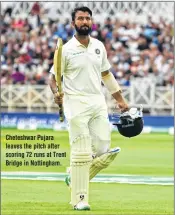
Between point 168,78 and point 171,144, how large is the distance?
22.8ft

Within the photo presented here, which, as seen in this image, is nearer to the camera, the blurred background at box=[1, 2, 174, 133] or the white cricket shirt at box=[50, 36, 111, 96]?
the white cricket shirt at box=[50, 36, 111, 96]

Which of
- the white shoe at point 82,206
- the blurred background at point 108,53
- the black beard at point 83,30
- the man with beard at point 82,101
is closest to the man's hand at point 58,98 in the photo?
the man with beard at point 82,101

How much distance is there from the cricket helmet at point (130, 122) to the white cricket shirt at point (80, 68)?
2.51 feet

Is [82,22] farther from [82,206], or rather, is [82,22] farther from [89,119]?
[82,206]

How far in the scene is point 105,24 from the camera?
110 feet

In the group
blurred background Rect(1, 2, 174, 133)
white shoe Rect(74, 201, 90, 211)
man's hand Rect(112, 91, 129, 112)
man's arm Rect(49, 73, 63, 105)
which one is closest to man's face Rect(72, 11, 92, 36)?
man's arm Rect(49, 73, 63, 105)

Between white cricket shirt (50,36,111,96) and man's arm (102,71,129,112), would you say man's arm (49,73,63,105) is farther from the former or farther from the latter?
man's arm (102,71,129,112)

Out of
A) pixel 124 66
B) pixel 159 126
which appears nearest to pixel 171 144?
pixel 159 126

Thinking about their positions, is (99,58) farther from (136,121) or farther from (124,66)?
(124,66)

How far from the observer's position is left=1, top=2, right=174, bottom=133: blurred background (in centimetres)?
2905

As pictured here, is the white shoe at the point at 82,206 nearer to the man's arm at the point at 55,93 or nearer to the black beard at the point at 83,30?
the man's arm at the point at 55,93

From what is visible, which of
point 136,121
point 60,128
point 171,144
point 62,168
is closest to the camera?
point 136,121

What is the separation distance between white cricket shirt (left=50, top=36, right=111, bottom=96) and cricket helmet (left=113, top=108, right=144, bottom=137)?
76 cm

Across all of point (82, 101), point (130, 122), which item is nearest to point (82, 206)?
point (82, 101)
